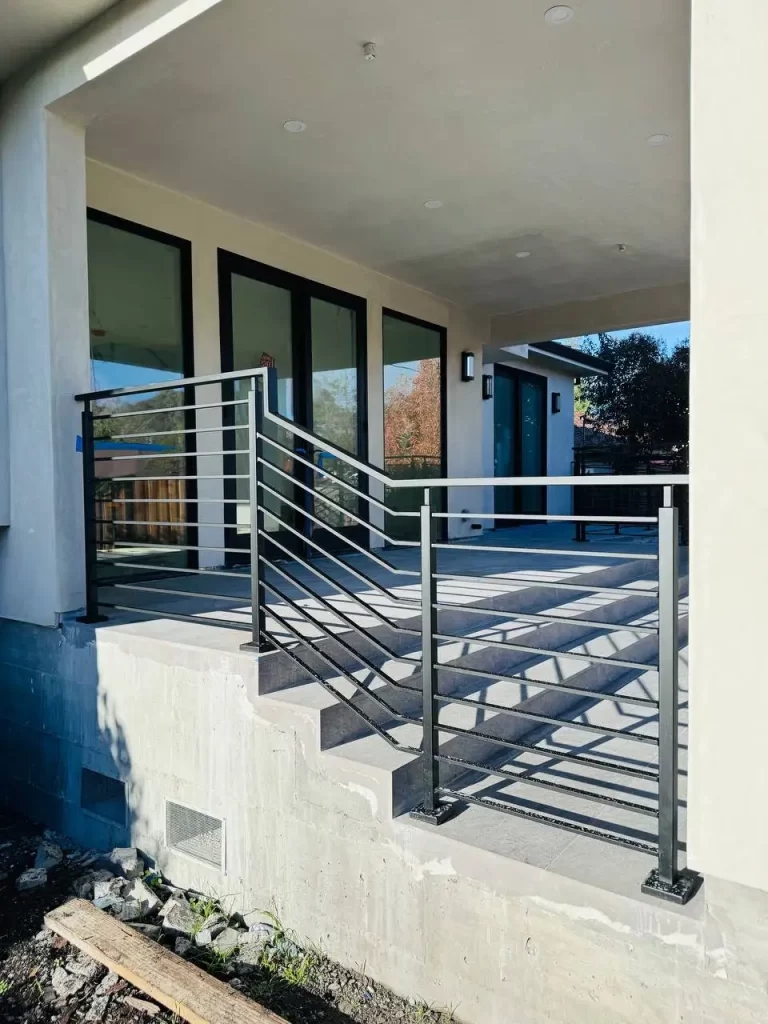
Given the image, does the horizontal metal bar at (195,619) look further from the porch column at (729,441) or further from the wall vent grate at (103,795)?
the porch column at (729,441)

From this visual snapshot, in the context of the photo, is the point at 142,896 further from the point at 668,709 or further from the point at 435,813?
the point at 668,709

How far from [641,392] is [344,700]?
15.5 metres

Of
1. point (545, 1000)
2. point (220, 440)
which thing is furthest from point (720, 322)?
point (220, 440)

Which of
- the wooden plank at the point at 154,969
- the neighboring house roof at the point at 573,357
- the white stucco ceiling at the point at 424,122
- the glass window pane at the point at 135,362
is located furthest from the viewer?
the neighboring house roof at the point at 573,357

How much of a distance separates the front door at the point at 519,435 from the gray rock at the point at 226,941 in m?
7.41

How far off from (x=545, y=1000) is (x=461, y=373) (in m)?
6.70

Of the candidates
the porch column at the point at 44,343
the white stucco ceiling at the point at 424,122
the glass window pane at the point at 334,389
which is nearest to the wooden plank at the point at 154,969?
the porch column at the point at 44,343

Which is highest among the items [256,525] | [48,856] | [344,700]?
[256,525]

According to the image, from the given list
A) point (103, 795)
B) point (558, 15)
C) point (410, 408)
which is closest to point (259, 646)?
point (103, 795)

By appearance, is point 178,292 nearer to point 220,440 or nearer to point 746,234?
point 220,440

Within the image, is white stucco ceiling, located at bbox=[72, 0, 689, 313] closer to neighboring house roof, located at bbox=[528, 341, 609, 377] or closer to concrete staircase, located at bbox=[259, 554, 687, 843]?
concrete staircase, located at bbox=[259, 554, 687, 843]

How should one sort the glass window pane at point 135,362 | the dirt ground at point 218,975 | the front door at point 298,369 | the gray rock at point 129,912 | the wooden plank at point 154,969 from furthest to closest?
the front door at point 298,369 < the glass window pane at point 135,362 < the gray rock at point 129,912 < the dirt ground at point 218,975 < the wooden plank at point 154,969

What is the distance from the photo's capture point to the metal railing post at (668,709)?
174cm

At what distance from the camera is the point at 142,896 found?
2.84m
